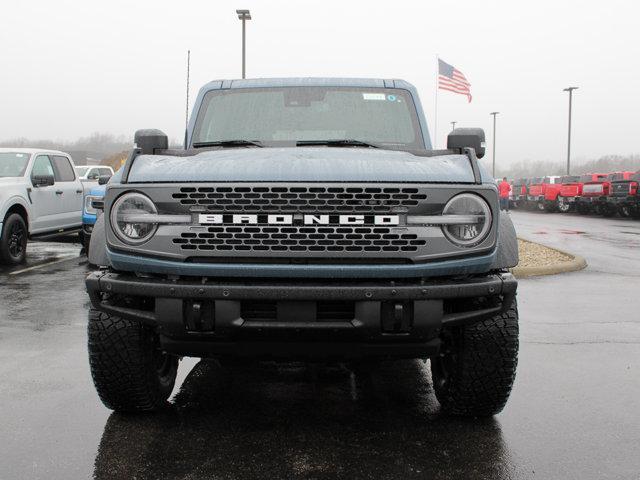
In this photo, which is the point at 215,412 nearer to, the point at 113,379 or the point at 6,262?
the point at 113,379

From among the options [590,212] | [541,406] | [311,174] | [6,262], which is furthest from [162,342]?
[590,212]

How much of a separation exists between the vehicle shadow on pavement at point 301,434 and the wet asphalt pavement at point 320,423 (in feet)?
0.03

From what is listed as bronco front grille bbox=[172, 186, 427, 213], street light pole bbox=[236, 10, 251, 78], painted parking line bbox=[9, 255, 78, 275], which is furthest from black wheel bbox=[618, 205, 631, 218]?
bronco front grille bbox=[172, 186, 427, 213]

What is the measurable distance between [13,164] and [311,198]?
32.3 ft

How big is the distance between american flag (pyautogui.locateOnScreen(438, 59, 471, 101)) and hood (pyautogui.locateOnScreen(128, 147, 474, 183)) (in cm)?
1811

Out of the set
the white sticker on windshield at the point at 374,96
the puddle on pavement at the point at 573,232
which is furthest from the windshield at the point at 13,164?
the puddle on pavement at the point at 573,232

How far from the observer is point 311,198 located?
3.01 m

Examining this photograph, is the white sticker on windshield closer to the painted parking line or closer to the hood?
the hood

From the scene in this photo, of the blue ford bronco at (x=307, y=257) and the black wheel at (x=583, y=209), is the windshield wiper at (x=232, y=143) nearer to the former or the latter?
the blue ford bronco at (x=307, y=257)

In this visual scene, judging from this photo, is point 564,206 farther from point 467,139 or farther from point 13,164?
point 467,139

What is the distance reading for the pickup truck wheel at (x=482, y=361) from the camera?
3.37 meters

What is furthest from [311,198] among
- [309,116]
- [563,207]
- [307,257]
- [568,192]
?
[563,207]

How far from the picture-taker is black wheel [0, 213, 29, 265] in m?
10.6

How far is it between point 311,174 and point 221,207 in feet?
1.43
